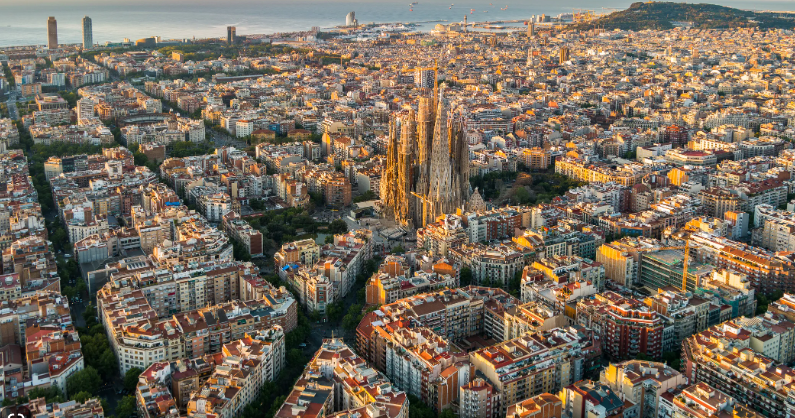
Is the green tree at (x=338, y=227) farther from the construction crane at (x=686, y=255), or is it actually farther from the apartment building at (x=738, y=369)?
the apartment building at (x=738, y=369)

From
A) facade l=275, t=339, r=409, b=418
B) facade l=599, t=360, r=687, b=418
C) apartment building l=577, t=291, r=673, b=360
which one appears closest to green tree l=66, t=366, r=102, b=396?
facade l=275, t=339, r=409, b=418

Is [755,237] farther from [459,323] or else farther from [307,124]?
[307,124]

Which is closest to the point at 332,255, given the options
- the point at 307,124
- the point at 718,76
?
the point at 307,124

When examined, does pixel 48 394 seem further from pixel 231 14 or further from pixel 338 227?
pixel 231 14

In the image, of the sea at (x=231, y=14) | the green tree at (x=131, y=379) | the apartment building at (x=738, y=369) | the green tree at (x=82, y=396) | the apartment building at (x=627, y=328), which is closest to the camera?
the apartment building at (x=738, y=369)

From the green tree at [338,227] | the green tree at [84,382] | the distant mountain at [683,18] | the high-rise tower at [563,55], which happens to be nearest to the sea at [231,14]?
the distant mountain at [683,18]

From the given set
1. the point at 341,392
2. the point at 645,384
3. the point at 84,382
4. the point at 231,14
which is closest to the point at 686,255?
the point at 645,384

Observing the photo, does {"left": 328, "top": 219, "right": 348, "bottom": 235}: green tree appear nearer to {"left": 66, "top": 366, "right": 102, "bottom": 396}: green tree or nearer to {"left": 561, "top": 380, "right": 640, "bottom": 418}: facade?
{"left": 66, "top": 366, "right": 102, "bottom": 396}: green tree

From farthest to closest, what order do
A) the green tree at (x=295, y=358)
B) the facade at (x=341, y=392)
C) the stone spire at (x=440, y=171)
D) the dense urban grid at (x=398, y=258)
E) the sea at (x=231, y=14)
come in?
the sea at (x=231, y=14), the stone spire at (x=440, y=171), the green tree at (x=295, y=358), the dense urban grid at (x=398, y=258), the facade at (x=341, y=392)
